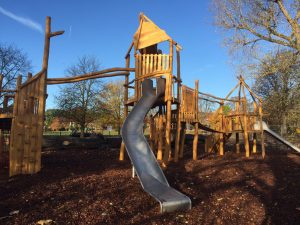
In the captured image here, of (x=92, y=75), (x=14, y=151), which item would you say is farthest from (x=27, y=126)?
(x=92, y=75)

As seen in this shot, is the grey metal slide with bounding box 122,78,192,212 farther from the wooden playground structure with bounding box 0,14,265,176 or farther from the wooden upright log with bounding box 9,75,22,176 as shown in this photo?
the wooden upright log with bounding box 9,75,22,176

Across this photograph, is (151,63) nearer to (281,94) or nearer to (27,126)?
(27,126)

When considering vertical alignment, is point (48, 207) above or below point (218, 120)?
below

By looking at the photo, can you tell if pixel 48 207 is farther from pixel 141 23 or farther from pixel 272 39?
pixel 272 39

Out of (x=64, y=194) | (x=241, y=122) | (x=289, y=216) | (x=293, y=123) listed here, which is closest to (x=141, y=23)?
(x=241, y=122)

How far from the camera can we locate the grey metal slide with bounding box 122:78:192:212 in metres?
5.14

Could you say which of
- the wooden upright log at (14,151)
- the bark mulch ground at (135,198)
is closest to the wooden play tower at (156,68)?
the bark mulch ground at (135,198)

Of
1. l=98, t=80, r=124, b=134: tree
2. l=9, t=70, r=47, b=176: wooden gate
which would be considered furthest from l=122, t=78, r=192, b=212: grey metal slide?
l=98, t=80, r=124, b=134: tree

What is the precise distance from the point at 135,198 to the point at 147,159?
1.64 meters

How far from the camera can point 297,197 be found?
5.89m

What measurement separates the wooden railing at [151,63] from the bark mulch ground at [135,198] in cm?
376

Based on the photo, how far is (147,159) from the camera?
716cm

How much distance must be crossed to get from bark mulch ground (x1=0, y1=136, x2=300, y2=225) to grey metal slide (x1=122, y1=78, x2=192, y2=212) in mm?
197

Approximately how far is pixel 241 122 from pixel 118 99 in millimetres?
25058
